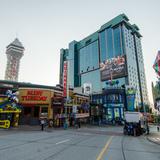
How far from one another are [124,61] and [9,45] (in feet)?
533

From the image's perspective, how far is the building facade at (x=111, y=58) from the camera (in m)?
97.0

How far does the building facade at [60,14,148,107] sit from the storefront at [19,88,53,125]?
65.6 m

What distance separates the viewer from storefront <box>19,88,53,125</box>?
33.2 m

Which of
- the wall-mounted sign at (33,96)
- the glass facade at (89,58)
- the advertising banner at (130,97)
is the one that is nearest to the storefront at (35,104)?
the wall-mounted sign at (33,96)

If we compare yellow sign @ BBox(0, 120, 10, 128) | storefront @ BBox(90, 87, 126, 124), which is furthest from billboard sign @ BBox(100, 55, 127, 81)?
yellow sign @ BBox(0, 120, 10, 128)

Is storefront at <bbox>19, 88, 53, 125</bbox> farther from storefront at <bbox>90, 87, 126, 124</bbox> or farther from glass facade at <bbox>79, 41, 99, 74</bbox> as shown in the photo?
glass facade at <bbox>79, 41, 99, 74</bbox>

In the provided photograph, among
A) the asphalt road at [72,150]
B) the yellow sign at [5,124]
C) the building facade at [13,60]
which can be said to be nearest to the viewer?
the asphalt road at [72,150]

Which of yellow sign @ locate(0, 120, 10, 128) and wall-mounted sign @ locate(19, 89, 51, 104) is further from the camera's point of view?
wall-mounted sign @ locate(19, 89, 51, 104)

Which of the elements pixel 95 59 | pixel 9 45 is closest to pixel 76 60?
pixel 95 59

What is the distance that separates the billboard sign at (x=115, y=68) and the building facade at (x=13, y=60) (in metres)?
114

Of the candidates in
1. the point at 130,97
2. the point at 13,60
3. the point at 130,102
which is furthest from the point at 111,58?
the point at 13,60

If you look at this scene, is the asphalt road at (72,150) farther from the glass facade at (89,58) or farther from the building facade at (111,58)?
the glass facade at (89,58)

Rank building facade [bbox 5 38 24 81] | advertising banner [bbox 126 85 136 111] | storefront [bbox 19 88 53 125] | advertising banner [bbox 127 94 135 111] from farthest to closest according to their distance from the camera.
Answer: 1. building facade [bbox 5 38 24 81]
2. advertising banner [bbox 127 94 135 111]
3. advertising banner [bbox 126 85 136 111]
4. storefront [bbox 19 88 53 125]

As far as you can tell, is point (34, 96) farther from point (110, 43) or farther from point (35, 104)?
point (110, 43)
